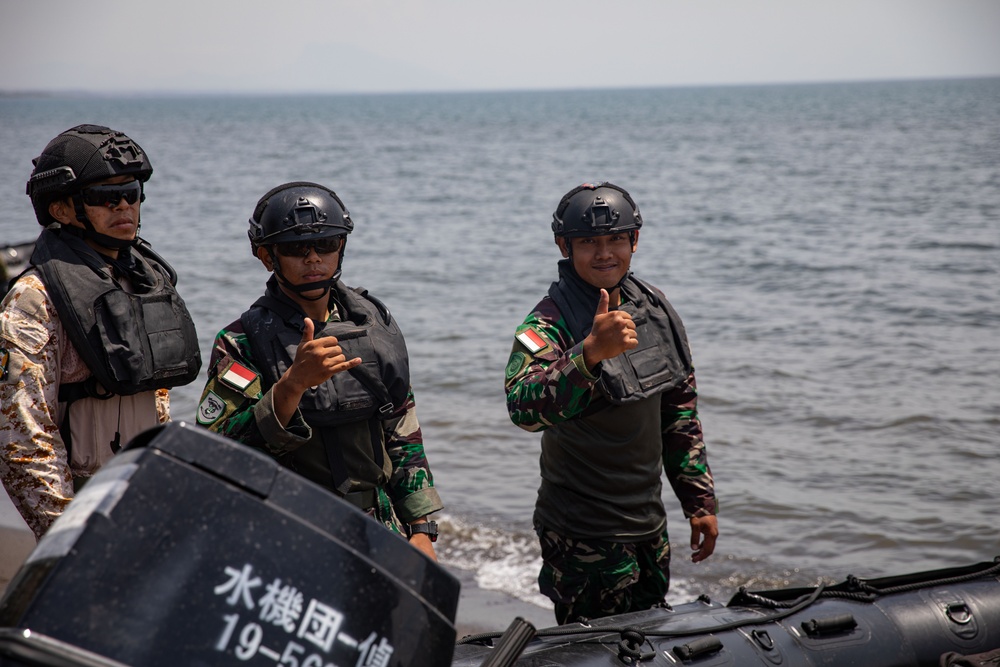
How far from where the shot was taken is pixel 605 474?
3494 millimetres

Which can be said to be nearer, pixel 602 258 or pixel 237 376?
pixel 237 376

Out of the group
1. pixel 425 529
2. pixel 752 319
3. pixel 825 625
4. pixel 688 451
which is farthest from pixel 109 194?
pixel 752 319

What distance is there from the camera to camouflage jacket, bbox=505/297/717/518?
3.19 metres

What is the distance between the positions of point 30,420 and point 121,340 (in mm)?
332

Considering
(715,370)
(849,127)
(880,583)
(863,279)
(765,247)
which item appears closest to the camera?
(880,583)

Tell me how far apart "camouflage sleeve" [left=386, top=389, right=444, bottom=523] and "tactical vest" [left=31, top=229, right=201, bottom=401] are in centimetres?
66

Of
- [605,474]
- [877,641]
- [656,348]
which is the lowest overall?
[877,641]

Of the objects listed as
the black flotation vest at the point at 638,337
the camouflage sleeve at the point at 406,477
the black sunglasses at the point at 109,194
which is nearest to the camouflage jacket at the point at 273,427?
the camouflage sleeve at the point at 406,477

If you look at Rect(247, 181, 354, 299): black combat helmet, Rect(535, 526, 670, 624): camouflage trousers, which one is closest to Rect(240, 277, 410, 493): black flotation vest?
Rect(247, 181, 354, 299): black combat helmet

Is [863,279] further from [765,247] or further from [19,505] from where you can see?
[19,505]

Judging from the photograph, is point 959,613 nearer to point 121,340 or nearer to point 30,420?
point 121,340

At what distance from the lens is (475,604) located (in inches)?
206

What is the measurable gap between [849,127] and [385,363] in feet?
179

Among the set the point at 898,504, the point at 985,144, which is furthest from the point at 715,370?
the point at 985,144
